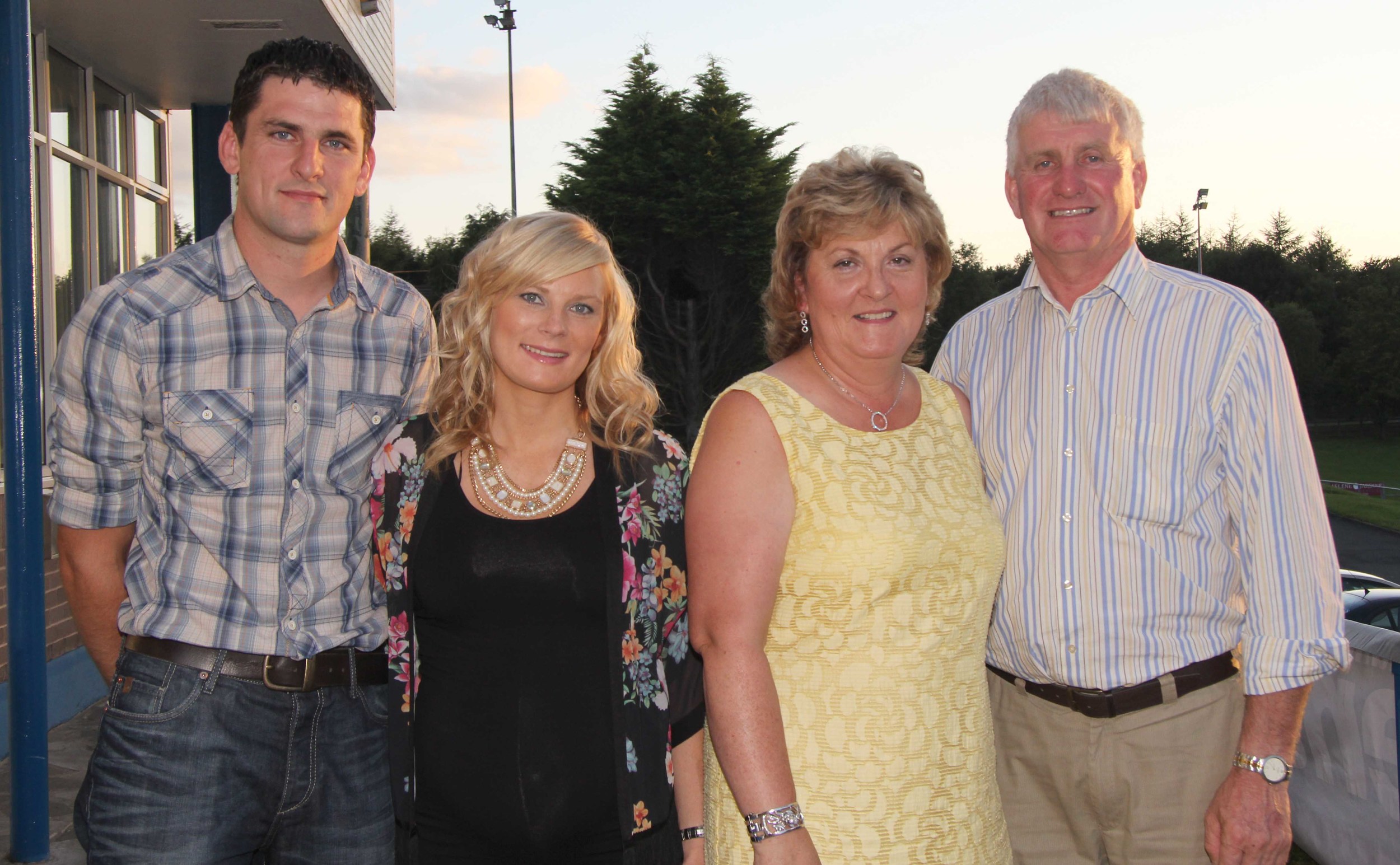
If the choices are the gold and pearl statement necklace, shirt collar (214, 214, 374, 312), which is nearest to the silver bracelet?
the gold and pearl statement necklace

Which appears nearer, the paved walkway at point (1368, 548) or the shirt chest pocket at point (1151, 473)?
the shirt chest pocket at point (1151, 473)

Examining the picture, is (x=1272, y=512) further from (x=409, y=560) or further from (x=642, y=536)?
(x=409, y=560)

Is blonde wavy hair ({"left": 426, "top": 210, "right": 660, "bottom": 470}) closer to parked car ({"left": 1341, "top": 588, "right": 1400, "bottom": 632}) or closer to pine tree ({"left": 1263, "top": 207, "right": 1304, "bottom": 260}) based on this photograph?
parked car ({"left": 1341, "top": 588, "right": 1400, "bottom": 632})

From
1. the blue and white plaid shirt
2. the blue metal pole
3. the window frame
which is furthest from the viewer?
the window frame

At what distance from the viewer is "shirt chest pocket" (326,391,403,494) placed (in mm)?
2365

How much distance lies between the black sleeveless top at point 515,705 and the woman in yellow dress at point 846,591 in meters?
0.25

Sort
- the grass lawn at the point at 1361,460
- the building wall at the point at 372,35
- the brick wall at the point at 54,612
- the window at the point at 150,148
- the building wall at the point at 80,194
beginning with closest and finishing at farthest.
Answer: the brick wall at the point at 54,612, the building wall at the point at 80,194, the building wall at the point at 372,35, the window at the point at 150,148, the grass lawn at the point at 1361,460

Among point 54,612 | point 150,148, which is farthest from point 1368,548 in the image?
point 54,612

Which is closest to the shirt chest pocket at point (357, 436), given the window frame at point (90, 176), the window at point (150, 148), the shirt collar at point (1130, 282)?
the shirt collar at point (1130, 282)

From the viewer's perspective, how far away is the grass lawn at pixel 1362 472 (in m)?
34.1

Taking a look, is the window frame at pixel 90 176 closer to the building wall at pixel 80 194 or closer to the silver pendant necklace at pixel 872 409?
the building wall at pixel 80 194

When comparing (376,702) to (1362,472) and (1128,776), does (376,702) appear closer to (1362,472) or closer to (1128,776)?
(1128,776)

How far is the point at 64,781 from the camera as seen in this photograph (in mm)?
5289

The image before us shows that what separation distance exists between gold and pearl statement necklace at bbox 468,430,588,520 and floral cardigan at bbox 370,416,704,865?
60 mm
